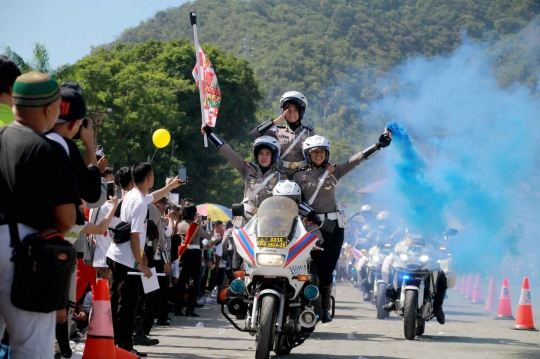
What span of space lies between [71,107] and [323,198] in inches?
199

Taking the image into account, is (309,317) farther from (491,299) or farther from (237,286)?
(491,299)

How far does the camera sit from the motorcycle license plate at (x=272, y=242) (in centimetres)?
891

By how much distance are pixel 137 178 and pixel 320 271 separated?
2.49 m

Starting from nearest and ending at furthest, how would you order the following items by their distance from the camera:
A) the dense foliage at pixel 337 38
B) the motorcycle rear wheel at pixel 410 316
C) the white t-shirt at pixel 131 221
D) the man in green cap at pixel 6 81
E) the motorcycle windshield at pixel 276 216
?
the man in green cap at pixel 6 81 → the white t-shirt at pixel 131 221 → the motorcycle windshield at pixel 276 216 → the motorcycle rear wheel at pixel 410 316 → the dense foliage at pixel 337 38

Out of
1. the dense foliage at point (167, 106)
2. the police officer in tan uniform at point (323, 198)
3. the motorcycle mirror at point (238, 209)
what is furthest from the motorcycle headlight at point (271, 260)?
the dense foliage at point (167, 106)

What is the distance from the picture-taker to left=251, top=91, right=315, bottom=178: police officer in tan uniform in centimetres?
1069

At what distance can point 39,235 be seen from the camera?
4.58m

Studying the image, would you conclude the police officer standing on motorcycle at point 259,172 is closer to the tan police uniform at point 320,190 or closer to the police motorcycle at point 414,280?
the tan police uniform at point 320,190

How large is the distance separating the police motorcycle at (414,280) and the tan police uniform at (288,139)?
272cm

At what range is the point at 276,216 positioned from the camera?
915cm

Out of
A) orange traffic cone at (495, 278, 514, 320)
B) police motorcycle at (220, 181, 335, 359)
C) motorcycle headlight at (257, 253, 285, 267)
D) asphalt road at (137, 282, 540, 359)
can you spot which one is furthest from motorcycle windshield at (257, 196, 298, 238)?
orange traffic cone at (495, 278, 514, 320)

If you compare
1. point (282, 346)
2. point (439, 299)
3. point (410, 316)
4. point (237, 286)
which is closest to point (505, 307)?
point (439, 299)

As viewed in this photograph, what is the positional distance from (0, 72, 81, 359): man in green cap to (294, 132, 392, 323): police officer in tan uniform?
5740 millimetres

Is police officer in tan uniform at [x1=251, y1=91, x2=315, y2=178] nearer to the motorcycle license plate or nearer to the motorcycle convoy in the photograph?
the motorcycle convoy
